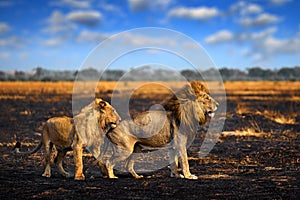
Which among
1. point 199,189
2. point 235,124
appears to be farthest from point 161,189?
Result: point 235,124

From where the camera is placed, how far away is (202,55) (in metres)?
11.7

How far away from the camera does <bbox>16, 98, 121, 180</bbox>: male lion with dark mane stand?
8.96 m

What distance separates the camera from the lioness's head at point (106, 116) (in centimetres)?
915

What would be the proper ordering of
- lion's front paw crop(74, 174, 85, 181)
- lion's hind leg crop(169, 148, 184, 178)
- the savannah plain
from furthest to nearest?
lion's hind leg crop(169, 148, 184, 178), lion's front paw crop(74, 174, 85, 181), the savannah plain

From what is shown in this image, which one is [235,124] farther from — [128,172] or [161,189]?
[161,189]

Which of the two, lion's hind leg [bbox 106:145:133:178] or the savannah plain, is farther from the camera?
lion's hind leg [bbox 106:145:133:178]

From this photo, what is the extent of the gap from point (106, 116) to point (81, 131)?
59 cm

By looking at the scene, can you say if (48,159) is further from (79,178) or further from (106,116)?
(106,116)

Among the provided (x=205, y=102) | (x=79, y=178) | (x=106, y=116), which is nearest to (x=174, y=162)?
(x=205, y=102)

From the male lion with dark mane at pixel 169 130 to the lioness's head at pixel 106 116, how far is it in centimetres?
14

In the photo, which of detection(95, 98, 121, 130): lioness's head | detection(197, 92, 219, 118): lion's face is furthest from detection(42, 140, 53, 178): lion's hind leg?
detection(197, 92, 219, 118): lion's face

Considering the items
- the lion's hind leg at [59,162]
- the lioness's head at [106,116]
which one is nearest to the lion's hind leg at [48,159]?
the lion's hind leg at [59,162]

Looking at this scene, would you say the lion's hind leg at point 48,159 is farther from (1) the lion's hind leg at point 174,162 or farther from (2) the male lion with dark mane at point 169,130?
(1) the lion's hind leg at point 174,162

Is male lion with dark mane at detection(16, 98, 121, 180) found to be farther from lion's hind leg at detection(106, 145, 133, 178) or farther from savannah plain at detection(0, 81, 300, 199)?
savannah plain at detection(0, 81, 300, 199)
